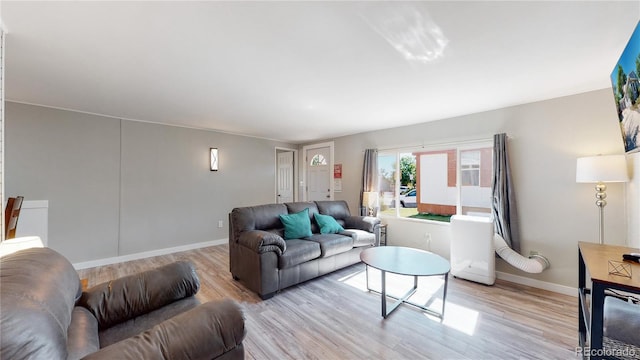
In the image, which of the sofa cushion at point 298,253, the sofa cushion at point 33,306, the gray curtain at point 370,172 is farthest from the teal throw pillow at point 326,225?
the sofa cushion at point 33,306

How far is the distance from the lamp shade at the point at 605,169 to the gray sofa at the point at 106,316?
A: 11.2 feet

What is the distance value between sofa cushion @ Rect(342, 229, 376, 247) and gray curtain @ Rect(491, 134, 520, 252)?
1.68 meters

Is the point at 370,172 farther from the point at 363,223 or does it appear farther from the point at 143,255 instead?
the point at 143,255

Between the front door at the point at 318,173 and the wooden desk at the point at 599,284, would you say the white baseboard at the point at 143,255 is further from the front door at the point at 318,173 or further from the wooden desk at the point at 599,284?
the wooden desk at the point at 599,284

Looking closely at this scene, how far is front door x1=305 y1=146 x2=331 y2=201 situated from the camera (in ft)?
18.6

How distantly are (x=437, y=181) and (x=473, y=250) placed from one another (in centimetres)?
128

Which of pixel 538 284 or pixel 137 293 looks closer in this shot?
pixel 137 293

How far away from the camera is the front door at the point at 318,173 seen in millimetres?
5672

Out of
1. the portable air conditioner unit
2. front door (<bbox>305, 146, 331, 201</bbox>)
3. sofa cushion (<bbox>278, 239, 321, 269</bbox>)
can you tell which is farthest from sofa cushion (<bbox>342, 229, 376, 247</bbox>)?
front door (<bbox>305, 146, 331, 201</bbox>)

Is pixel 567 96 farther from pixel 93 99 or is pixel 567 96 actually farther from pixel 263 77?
pixel 93 99

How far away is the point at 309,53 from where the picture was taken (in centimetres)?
190

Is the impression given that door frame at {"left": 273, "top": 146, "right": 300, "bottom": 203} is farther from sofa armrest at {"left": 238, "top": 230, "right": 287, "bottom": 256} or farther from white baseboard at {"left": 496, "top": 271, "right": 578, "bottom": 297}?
white baseboard at {"left": 496, "top": 271, "right": 578, "bottom": 297}

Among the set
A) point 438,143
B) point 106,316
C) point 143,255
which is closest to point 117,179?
point 143,255

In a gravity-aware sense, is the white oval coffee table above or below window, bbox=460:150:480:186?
below
